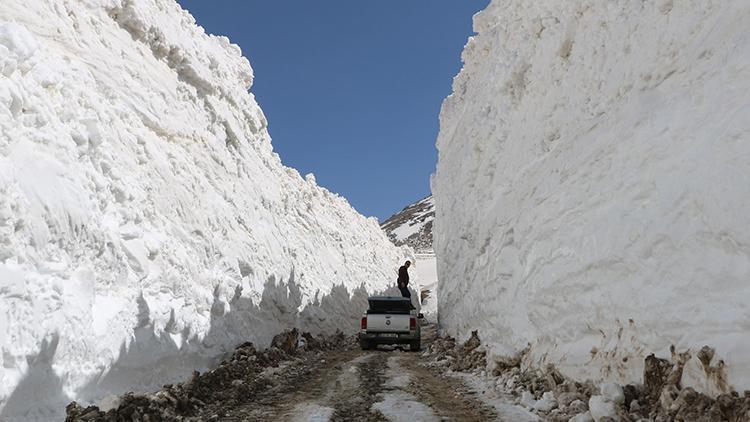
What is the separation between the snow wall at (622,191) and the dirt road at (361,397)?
6.39ft

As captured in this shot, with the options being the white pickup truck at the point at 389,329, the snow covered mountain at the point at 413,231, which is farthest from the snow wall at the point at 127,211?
the snow covered mountain at the point at 413,231

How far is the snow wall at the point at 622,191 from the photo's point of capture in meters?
6.49

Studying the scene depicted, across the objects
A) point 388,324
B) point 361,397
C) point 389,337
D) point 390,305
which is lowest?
point 361,397

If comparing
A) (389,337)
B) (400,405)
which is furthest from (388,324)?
(400,405)

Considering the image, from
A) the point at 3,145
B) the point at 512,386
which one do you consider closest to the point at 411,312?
the point at 512,386

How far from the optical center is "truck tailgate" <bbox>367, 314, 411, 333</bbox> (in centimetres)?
2039

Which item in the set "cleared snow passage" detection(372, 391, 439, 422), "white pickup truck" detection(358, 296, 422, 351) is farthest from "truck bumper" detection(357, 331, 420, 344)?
"cleared snow passage" detection(372, 391, 439, 422)

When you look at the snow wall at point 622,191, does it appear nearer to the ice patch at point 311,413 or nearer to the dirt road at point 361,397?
the dirt road at point 361,397

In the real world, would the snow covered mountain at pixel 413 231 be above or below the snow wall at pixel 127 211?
above

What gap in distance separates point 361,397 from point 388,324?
10301mm

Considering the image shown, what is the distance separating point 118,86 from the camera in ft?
46.1

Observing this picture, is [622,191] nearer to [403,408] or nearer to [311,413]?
[403,408]

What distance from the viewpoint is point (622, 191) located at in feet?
28.6

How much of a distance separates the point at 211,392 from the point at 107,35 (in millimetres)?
10889
